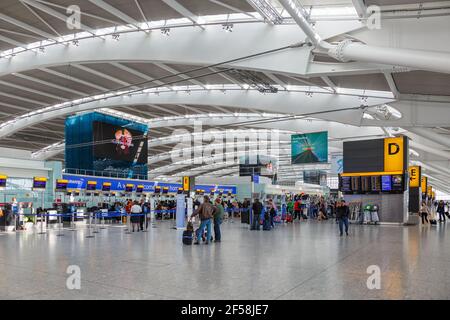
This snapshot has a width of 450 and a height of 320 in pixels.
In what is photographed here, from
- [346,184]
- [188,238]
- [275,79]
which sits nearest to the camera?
[188,238]

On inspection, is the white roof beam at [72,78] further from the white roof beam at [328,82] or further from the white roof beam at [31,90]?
the white roof beam at [328,82]

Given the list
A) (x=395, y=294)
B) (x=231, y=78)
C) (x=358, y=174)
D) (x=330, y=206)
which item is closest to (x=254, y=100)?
(x=231, y=78)

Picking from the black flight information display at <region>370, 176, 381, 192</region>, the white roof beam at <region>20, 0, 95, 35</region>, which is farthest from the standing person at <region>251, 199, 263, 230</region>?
the white roof beam at <region>20, 0, 95, 35</region>

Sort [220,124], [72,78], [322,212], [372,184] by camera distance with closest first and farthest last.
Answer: [72,78], [372,184], [322,212], [220,124]

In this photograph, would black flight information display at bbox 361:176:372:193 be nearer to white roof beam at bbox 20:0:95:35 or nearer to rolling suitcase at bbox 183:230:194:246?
rolling suitcase at bbox 183:230:194:246

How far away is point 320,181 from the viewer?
1746 inches

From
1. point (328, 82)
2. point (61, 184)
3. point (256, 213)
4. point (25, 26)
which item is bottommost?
point (256, 213)

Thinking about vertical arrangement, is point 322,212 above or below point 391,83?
below

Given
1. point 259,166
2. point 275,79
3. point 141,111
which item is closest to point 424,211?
point 275,79

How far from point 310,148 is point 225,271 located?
1634cm

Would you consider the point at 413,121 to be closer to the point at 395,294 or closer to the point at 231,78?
the point at 231,78

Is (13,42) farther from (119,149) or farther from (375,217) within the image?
(375,217)

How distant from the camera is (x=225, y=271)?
803cm
